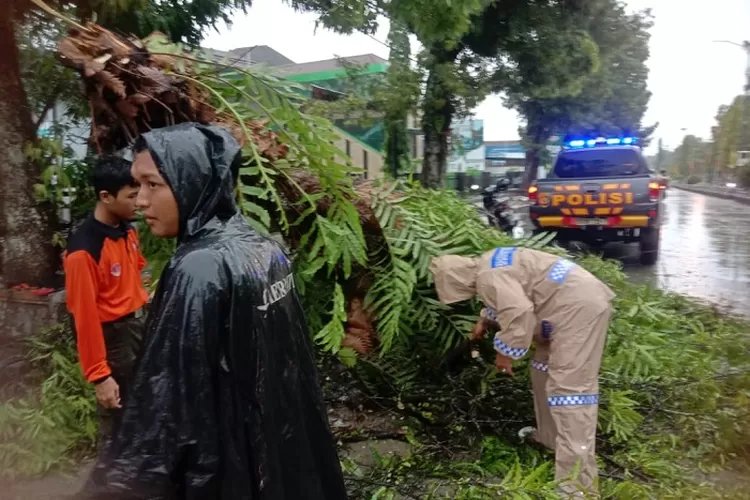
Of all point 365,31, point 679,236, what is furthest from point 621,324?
point 679,236

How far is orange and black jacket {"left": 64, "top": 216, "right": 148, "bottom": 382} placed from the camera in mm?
2492

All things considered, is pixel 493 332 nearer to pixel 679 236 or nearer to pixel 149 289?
pixel 149 289

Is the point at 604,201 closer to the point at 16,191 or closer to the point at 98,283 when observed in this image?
the point at 16,191

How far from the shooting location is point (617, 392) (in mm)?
3668

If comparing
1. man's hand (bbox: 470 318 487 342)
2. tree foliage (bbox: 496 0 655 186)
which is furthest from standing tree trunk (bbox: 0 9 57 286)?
tree foliage (bbox: 496 0 655 186)

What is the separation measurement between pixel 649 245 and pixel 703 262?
128cm

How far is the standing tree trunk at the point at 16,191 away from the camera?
12.4ft

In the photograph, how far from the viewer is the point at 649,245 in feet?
31.9

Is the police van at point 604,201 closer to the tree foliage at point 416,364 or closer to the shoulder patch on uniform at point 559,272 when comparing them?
the tree foliage at point 416,364

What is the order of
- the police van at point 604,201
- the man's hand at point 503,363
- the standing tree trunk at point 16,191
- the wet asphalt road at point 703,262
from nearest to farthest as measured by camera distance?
the man's hand at point 503,363
the standing tree trunk at point 16,191
the wet asphalt road at point 703,262
the police van at point 604,201

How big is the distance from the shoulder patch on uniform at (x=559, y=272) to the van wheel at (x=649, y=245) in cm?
698

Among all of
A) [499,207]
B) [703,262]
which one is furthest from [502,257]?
[703,262]

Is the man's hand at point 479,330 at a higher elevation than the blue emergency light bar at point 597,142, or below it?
below

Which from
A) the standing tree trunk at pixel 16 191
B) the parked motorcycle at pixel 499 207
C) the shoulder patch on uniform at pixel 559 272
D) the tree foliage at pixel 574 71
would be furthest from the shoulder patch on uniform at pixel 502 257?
the tree foliage at pixel 574 71
